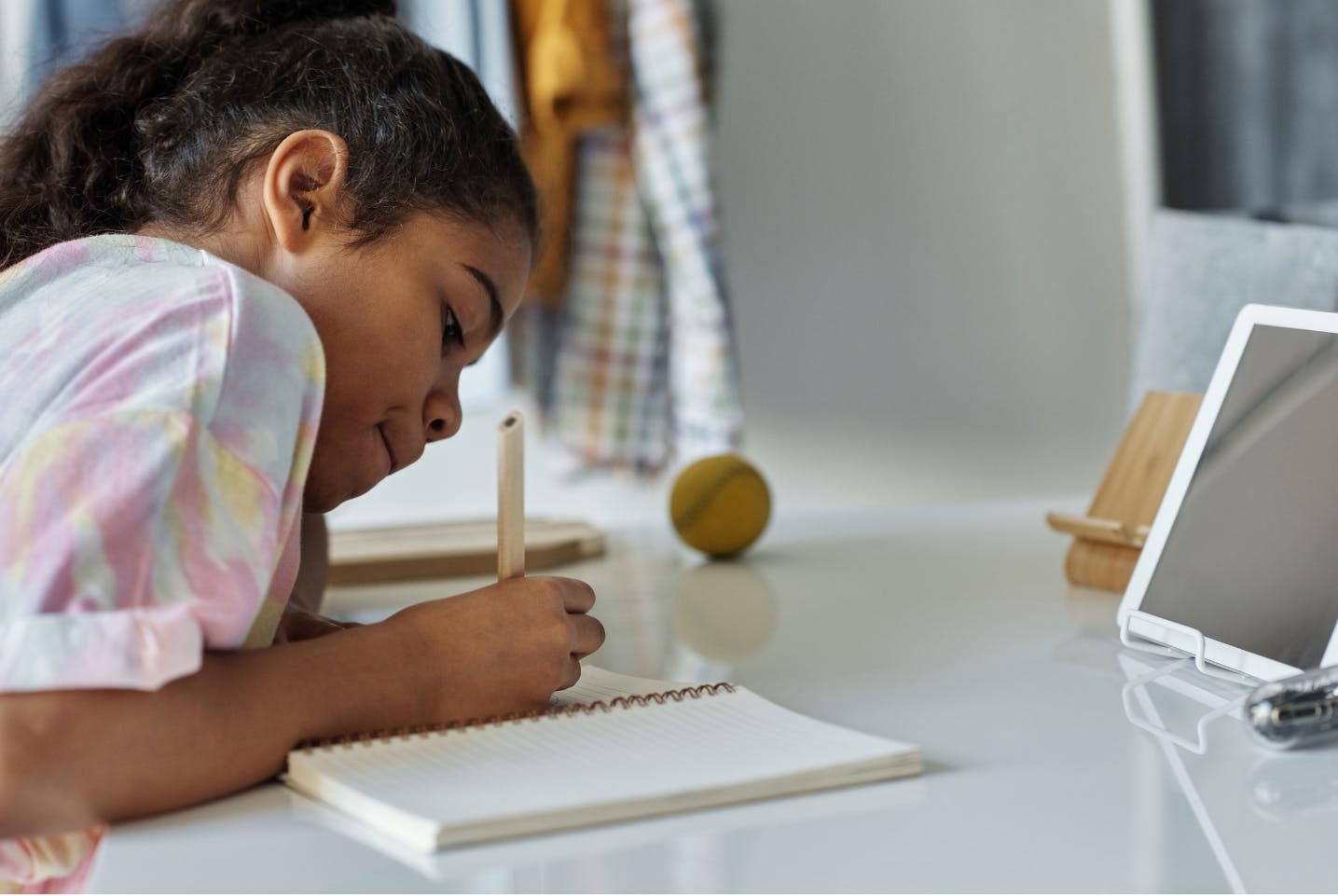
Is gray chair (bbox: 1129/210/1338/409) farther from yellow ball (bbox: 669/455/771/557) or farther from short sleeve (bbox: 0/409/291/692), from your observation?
short sleeve (bbox: 0/409/291/692)

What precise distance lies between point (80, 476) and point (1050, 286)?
6.39 feet

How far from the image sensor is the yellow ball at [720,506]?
3.91ft

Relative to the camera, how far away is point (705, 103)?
1.81 m

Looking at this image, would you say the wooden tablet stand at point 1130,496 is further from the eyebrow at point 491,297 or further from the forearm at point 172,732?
the forearm at point 172,732

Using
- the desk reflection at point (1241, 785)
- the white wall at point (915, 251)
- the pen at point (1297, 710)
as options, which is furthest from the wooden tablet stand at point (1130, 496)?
the white wall at point (915, 251)

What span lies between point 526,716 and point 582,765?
0.28ft

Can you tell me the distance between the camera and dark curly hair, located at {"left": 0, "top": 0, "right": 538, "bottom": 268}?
82 cm

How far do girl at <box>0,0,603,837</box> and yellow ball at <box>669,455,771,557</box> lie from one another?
0.35 m

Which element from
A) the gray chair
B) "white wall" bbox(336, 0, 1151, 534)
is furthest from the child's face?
"white wall" bbox(336, 0, 1151, 534)

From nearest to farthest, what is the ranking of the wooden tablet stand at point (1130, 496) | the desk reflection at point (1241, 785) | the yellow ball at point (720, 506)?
the desk reflection at point (1241, 785), the wooden tablet stand at point (1130, 496), the yellow ball at point (720, 506)

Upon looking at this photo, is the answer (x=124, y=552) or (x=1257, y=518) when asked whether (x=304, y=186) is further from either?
(x=1257, y=518)

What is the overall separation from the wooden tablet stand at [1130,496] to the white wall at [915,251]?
117 cm

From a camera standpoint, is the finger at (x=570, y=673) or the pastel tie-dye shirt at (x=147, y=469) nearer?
the pastel tie-dye shirt at (x=147, y=469)

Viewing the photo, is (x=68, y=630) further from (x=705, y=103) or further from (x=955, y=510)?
(x=705, y=103)
